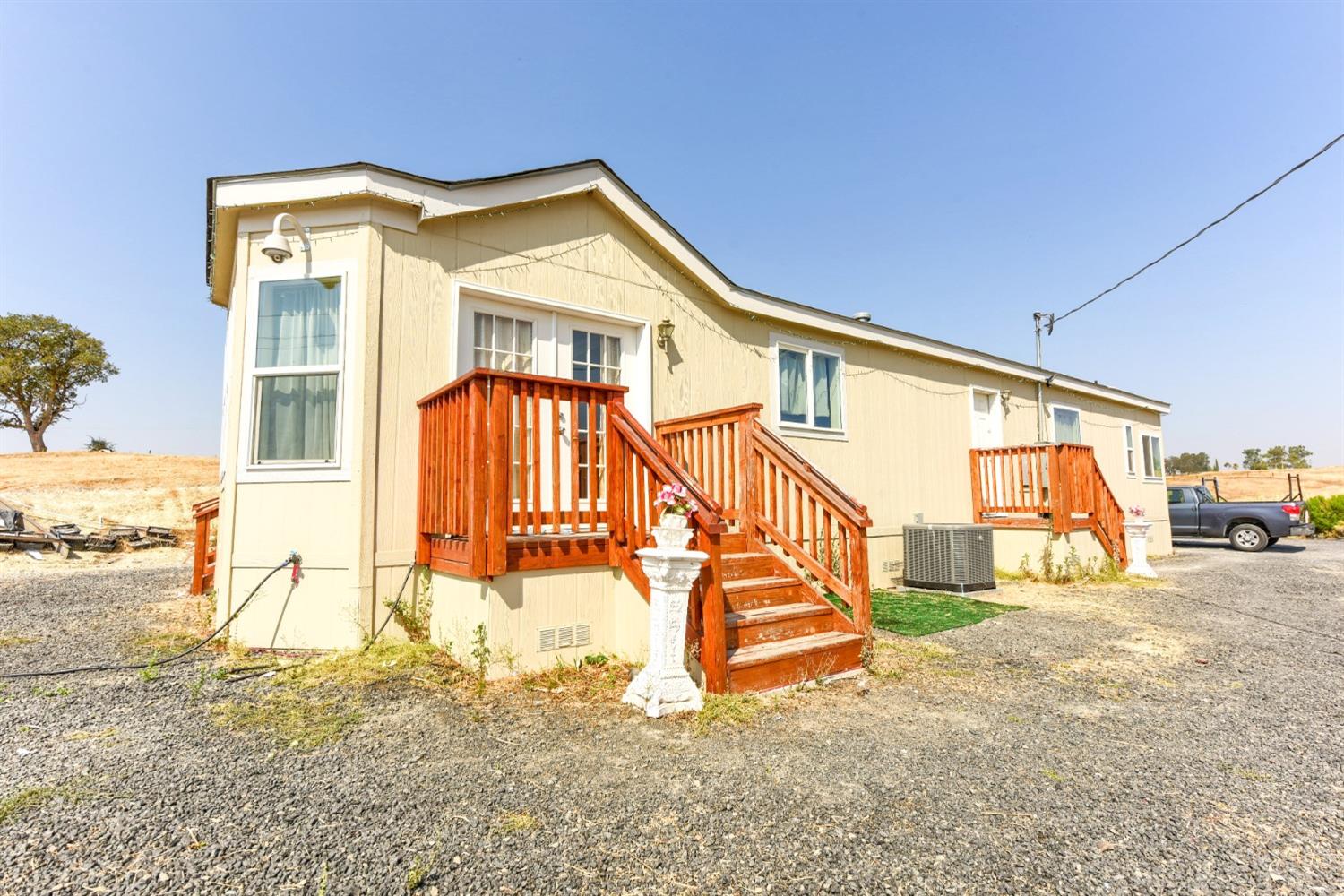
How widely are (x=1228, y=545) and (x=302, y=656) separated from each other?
68.1ft

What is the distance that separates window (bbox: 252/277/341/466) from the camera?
4676 millimetres

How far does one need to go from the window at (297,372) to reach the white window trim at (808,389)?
495 centimetres

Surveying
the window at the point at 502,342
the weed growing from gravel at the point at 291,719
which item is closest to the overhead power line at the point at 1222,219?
the window at the point at 502,342

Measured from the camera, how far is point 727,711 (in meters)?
3.29

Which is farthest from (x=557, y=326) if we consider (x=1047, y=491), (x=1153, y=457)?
(x=1153, y=457)

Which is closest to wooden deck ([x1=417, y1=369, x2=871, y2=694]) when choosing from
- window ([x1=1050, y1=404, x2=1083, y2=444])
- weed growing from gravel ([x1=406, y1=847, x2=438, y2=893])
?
weed growing from gravel ([x1=406, y1=847, x2=438, y2=893])

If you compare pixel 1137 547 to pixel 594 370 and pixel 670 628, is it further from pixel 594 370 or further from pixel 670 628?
pixel 670 628

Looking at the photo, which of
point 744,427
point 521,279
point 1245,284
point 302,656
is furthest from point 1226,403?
point 302,656

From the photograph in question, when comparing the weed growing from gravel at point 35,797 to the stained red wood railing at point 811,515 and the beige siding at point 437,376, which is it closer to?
the beige siding at point 437,376

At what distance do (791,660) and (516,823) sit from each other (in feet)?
6.97

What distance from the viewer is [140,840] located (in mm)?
1987

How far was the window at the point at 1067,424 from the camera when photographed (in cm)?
1215

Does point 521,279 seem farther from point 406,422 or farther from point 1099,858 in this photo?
point 1099,858

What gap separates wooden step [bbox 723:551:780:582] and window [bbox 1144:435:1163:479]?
1425 centimetres
